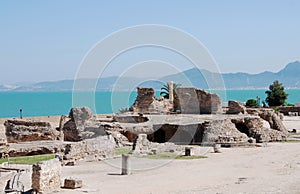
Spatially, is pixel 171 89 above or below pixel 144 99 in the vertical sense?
above

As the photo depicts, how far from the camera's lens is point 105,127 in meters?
34.2

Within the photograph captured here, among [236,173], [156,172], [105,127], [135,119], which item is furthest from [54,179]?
[135,119]

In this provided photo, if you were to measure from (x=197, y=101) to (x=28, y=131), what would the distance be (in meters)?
17.2

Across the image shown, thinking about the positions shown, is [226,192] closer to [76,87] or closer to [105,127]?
[76,87]

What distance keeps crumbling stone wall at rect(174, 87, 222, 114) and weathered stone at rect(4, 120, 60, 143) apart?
1531 centimetres

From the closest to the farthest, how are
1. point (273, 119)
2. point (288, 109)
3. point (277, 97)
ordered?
point (273, 119)
point (288, 109)
point (277, 97)

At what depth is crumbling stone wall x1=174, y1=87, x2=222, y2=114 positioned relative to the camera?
142 feet

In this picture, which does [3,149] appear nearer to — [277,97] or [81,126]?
[81,126]

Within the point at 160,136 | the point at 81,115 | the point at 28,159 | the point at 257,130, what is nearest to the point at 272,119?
the point at 257,130

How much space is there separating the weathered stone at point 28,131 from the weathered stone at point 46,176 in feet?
45.6

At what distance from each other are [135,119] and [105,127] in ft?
18.1

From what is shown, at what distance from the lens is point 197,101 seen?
1759 inches

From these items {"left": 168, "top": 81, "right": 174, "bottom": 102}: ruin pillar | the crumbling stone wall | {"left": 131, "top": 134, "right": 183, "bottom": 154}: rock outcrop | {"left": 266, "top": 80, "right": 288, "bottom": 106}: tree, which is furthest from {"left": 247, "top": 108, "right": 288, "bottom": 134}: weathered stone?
{"left": 266, "top": 80, "right": 288, "bottom": 106}: tree

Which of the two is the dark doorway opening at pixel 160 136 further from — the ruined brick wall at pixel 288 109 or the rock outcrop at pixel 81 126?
the ruined brick wall at pixel 288 109
